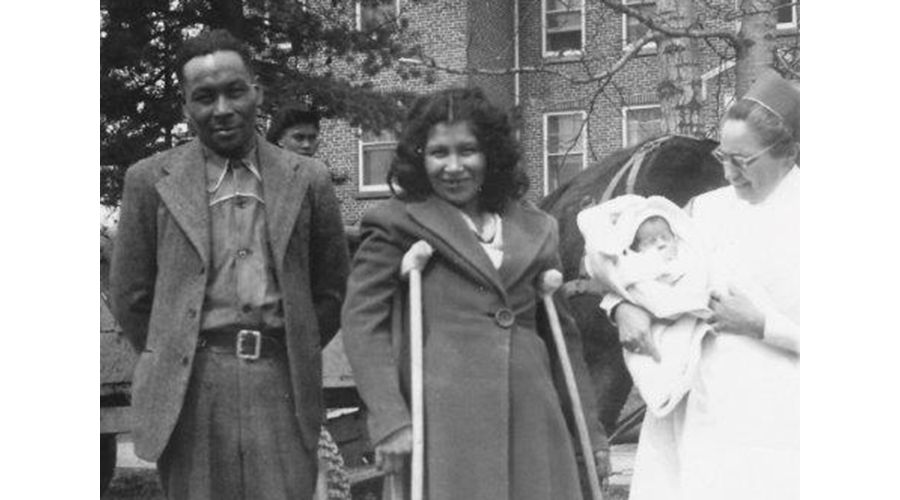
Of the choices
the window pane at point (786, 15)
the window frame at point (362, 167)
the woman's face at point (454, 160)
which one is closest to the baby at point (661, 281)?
the woman's face at point (454, 160)

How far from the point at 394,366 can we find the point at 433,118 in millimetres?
699

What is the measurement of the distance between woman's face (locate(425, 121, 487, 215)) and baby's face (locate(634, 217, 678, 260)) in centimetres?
49

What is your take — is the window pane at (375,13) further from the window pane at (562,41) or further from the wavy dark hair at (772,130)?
the wavy dark hair at (772,130)

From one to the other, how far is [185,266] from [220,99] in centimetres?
49

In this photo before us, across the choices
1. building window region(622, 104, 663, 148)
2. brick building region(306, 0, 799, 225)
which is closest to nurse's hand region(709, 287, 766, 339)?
brick building region(306, 0, 799, 225)

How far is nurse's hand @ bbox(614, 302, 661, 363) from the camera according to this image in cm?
405

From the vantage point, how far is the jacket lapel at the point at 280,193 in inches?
162

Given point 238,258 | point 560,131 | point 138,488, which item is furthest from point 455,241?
point 560,131

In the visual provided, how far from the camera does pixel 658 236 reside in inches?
160

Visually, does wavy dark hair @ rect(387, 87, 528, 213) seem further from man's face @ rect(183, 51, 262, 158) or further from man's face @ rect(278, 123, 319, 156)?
man's face @ rect(278, 123, 319, 156)
